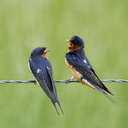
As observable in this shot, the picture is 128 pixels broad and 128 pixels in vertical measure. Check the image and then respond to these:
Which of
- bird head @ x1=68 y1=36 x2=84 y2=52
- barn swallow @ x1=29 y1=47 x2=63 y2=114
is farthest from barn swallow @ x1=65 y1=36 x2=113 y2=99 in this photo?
barn swallow @ x1=29 y1=47 x2=63 y2=114

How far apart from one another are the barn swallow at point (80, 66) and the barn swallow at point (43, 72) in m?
0.27

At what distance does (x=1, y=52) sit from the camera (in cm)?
617

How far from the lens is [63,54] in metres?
6.26

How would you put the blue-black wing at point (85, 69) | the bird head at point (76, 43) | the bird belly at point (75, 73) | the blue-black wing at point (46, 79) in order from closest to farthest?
the blue-black wing at point (46, 79) < the blue-black wing at point (85, 69) < the bird belly at point (75, 73) < the bird head at point (76, 43)

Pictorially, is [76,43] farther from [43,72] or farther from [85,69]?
[43,72]

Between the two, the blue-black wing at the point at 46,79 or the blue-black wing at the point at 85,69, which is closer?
the blue-black wing at the point at 46,79

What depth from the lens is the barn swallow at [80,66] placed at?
5307 mm

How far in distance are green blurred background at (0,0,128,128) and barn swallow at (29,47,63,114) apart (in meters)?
0.34

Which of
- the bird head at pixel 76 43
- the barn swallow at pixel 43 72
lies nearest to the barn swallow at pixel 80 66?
the bird head at pixel 76 43

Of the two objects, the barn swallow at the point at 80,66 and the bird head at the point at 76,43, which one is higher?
the bird head at the point at 76,43

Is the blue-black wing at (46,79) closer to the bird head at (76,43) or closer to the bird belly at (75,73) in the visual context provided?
the bird belly at (75,73)

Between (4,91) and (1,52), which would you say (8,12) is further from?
(4,91)

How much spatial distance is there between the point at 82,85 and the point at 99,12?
1.60 meters

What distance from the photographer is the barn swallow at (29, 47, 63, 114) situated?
5.01 metres
